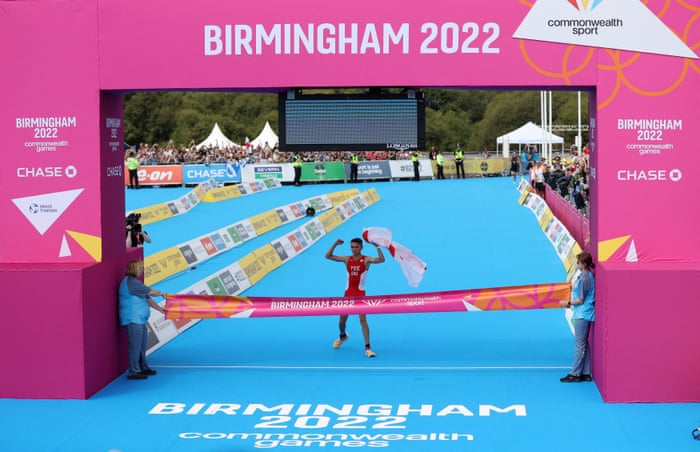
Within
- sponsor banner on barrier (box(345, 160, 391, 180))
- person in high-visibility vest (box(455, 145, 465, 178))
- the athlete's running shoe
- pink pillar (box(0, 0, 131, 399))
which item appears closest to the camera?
pink pillar (box(0, 0, 131, 399))

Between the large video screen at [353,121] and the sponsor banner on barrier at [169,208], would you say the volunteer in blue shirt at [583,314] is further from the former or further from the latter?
the sponsor banner on barrier at [169,208]

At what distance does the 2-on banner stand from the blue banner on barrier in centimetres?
3626

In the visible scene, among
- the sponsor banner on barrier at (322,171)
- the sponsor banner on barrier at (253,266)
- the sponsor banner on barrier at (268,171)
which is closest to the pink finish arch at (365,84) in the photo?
the sponsor banner on barrier at (253,266)

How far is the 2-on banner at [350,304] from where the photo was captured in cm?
1283

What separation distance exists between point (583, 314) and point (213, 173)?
3879cm

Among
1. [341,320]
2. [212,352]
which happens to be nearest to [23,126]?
[212,352]

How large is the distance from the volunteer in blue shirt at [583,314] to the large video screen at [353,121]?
244cm

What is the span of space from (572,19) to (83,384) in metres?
6.93

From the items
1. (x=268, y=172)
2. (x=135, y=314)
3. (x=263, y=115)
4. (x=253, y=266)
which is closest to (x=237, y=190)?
(x=268, y=172)

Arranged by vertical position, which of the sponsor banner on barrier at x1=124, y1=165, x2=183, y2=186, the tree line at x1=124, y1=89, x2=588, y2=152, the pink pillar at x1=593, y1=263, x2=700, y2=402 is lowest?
the pink pillar at x1=593, y1=263, x2=700, y2=402

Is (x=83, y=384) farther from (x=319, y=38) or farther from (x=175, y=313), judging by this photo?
(x=319, y=38)

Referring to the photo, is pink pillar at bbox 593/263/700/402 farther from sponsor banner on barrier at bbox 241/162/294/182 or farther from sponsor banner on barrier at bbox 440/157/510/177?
sponsor banner on barrier at bbox 440/157/510/177

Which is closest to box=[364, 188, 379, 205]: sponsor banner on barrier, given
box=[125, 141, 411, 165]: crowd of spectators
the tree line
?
box=[125, 141, 411, 165]: crowd of spectators

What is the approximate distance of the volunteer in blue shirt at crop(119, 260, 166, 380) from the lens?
40.8 feet
